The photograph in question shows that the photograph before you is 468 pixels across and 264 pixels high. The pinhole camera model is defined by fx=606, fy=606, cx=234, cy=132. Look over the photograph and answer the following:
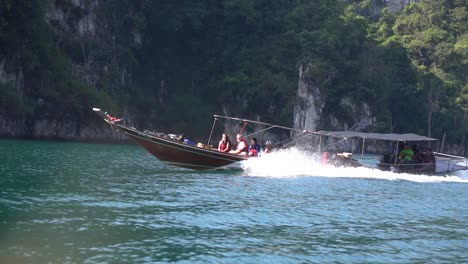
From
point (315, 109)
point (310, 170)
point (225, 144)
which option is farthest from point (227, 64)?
point (225, 144)

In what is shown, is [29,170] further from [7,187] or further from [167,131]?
[167,131]

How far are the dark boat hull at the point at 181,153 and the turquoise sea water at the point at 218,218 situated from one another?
0.57 m

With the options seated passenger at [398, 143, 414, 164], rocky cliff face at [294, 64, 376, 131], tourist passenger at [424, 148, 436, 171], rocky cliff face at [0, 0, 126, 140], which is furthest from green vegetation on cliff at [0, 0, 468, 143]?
tourist passenger at [424, 148, 436, 171]

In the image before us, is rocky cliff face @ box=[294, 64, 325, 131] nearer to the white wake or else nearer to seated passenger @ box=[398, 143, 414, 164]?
the white wake

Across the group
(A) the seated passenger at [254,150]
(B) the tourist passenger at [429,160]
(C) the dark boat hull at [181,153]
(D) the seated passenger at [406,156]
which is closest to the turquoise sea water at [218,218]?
(C) the dark boat hull at [181,153]

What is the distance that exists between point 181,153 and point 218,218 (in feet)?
35.7

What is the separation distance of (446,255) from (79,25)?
166 feet

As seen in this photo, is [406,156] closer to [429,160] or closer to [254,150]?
[429,160]

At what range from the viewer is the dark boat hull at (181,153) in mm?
25656

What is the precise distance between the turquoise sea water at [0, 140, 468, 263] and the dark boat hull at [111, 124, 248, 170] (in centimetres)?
57

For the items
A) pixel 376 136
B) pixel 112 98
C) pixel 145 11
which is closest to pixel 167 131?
pixel 112 98

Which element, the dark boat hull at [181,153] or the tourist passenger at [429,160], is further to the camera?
the tourist passenger at [429,160]

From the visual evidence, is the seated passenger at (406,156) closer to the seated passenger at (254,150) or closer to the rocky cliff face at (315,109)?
the seated passenger at (254,150)

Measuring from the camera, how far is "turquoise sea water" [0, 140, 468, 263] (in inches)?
465
